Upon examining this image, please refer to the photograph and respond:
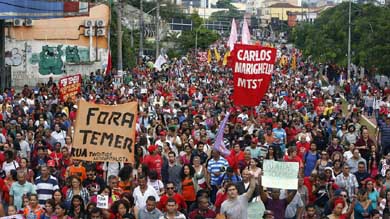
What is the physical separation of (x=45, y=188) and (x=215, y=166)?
2.41 metres

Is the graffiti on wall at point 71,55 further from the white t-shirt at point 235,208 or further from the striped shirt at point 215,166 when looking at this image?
the white t-shirt at point 235,208

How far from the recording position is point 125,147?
1345 cm

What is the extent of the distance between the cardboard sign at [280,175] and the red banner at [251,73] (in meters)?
7.70

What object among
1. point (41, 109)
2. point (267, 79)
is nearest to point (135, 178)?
point (267, 79)

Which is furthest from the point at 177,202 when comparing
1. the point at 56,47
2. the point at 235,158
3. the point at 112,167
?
the point at 56,47

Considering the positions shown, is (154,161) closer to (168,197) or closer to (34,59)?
(168,197)

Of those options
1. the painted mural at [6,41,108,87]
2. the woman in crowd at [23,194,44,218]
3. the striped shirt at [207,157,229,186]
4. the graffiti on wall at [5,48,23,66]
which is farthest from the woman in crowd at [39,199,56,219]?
the graffiti on wall at [5,48,23,66]

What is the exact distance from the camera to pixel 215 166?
45.4ft

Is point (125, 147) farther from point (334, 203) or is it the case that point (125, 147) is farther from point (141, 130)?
point (141, 130)

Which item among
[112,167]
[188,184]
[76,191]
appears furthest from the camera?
[112,167]

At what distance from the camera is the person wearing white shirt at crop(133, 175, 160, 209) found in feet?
39.5

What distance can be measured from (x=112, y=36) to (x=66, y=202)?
40.9m

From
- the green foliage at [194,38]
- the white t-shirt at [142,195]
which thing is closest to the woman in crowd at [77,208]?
the white t-shirt at [142,195]

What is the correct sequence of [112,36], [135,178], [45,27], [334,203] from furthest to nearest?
[112,36], [45,27], [135,178], [334,203]
